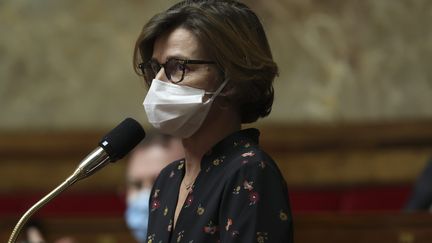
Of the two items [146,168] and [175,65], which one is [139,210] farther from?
[175,65]

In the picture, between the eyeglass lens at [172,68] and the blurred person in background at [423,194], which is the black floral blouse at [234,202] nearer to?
the eyeglass lens at [172,68]

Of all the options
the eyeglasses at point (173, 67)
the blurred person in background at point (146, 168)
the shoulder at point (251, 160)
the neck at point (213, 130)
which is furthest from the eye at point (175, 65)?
the blurred person in background at point (146, 168)

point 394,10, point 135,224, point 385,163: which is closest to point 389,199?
point 385,163

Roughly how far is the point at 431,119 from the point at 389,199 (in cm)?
51

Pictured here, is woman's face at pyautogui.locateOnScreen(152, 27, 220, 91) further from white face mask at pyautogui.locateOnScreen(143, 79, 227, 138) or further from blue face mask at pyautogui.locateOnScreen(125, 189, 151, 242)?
blue face mask at pyautogui.locateOnScreen(125, 189, 151, 242)

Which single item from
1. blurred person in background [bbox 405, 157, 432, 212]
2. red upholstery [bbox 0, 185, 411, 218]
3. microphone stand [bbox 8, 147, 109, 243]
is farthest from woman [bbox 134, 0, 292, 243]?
red upholstery [bbox 0, 185, 411, 218]

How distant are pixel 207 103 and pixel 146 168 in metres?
2.25

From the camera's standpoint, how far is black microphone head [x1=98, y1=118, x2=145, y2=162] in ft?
6.76

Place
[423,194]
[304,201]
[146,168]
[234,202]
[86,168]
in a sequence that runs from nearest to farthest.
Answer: [234,202], [86,168], [423,194], [146,168], [304,201]

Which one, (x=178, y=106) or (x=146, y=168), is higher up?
(x=178, y=106)

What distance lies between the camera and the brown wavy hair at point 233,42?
2.07 meters

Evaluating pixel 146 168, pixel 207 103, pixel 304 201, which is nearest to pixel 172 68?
pixel 207 103

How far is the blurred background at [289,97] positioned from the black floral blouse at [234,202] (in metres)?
3.39

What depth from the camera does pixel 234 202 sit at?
1.93 metres
